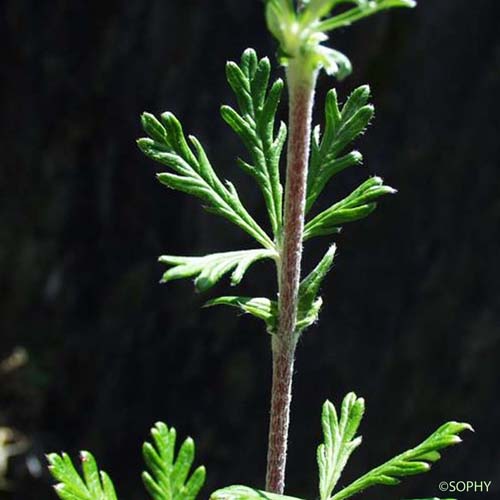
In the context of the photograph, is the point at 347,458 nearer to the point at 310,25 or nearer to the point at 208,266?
the point at 208,266

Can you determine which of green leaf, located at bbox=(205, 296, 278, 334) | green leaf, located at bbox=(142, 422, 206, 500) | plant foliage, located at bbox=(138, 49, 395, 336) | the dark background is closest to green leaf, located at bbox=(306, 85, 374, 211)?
plant foliage, located at bbox=(138, 49, 395, 336)

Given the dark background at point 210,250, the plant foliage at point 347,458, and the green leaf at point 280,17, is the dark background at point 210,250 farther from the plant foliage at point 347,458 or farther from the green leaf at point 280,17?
→ the green leaf at point 280,17

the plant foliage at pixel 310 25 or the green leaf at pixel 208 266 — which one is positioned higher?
the plant foliage at pixel 310 25

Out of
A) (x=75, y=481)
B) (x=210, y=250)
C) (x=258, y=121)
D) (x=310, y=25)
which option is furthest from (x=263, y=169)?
(x=210, y=250)

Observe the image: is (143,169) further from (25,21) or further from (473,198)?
(473,198)

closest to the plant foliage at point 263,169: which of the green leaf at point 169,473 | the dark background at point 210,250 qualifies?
the green leaf at point 169,473
